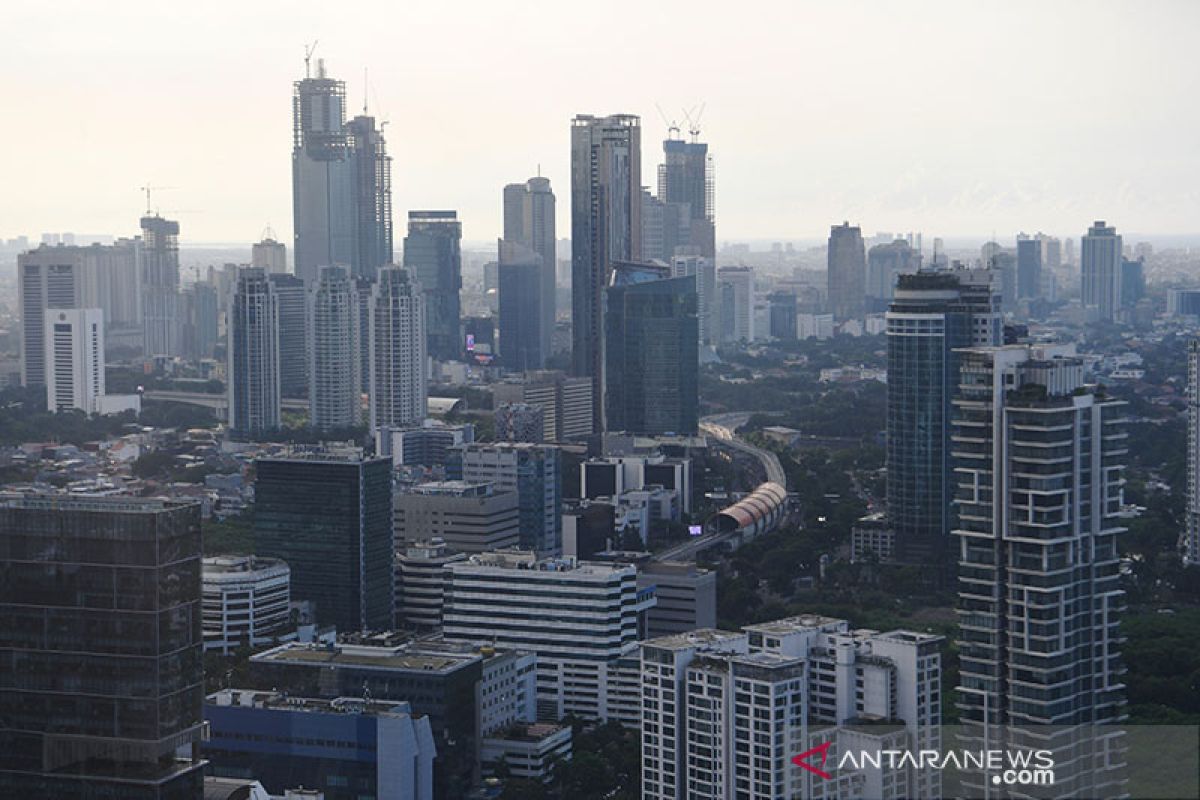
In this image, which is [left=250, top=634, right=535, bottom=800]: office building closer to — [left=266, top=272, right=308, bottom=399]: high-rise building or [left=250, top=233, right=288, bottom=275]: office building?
[left=266, top=272, right=308, bottom=399]: high-rise building

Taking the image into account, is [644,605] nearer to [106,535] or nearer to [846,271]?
[106,535]

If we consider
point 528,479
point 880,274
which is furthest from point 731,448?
point 880,274

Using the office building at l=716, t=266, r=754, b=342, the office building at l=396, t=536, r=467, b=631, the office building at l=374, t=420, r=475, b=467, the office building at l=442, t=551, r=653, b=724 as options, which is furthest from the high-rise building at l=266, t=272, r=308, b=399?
the office building at l=442, t=551, r=653, b=724

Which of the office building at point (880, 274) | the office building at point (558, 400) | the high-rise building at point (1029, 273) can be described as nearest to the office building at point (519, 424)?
the office building at point (558, 400)

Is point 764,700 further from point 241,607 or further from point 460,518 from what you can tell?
point 460,518

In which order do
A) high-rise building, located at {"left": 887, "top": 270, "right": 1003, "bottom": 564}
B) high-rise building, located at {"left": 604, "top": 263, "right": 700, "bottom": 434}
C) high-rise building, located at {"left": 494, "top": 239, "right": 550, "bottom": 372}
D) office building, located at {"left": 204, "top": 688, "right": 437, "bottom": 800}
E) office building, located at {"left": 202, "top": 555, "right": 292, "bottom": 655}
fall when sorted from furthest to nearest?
high-rise building, located at {"left": 494, "top": 239, "right": 550, "bottom": 372}, high-rise building, located at {"left": 604, "top": 263, "right": 700, "bottom": 434}, high-rise building, located at {"left": 887, "top": 270, "right": 1003, "bottom": 564}, office building, located at {"left": 202, "top": 555, "right": 292, "bottom": 655}, office building, located at {"left": 204, "top": 688, "right": 437, "bottom": 800}
